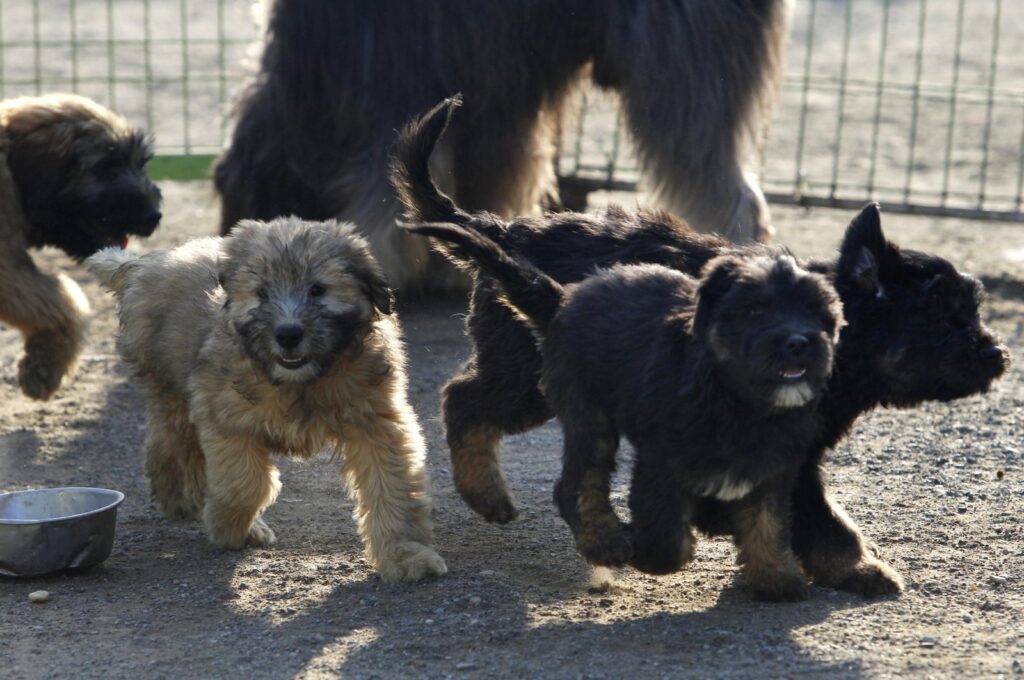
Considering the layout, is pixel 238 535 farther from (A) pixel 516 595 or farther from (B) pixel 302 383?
(A) pixel 516 595

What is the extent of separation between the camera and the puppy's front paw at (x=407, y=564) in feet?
14.9

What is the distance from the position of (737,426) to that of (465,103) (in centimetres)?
368

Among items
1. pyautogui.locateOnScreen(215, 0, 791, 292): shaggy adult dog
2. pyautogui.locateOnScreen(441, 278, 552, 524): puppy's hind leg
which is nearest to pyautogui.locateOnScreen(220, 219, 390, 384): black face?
pyautogui.locateOnScreen(441, 278, 552, 524): puppy's hind leg

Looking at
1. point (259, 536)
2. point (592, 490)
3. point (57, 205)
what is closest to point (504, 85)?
point (57, 205)

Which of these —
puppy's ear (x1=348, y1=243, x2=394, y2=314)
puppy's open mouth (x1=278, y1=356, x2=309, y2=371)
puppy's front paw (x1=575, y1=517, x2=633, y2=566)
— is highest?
puppy's ear (x1=348, y1=243, x2=394, y2=314)

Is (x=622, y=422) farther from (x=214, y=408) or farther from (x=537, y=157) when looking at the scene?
(x=537, y=157)

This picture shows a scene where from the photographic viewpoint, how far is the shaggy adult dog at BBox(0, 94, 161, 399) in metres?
6.34

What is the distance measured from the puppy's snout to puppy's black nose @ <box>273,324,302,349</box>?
1.39 metres

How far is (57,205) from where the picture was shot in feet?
21.4

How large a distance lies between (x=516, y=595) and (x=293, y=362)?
940 mm

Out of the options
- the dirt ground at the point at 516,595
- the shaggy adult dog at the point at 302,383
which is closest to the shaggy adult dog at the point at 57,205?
the dirt ground at the point at 516,595

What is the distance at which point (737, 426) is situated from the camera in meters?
3.96

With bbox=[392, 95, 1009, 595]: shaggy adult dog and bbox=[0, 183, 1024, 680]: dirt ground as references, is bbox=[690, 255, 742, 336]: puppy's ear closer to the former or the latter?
bbox=[392, 95, 1009, 595]: shaggy adult dog

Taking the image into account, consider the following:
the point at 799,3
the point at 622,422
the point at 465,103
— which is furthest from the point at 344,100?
the point at 799,3
